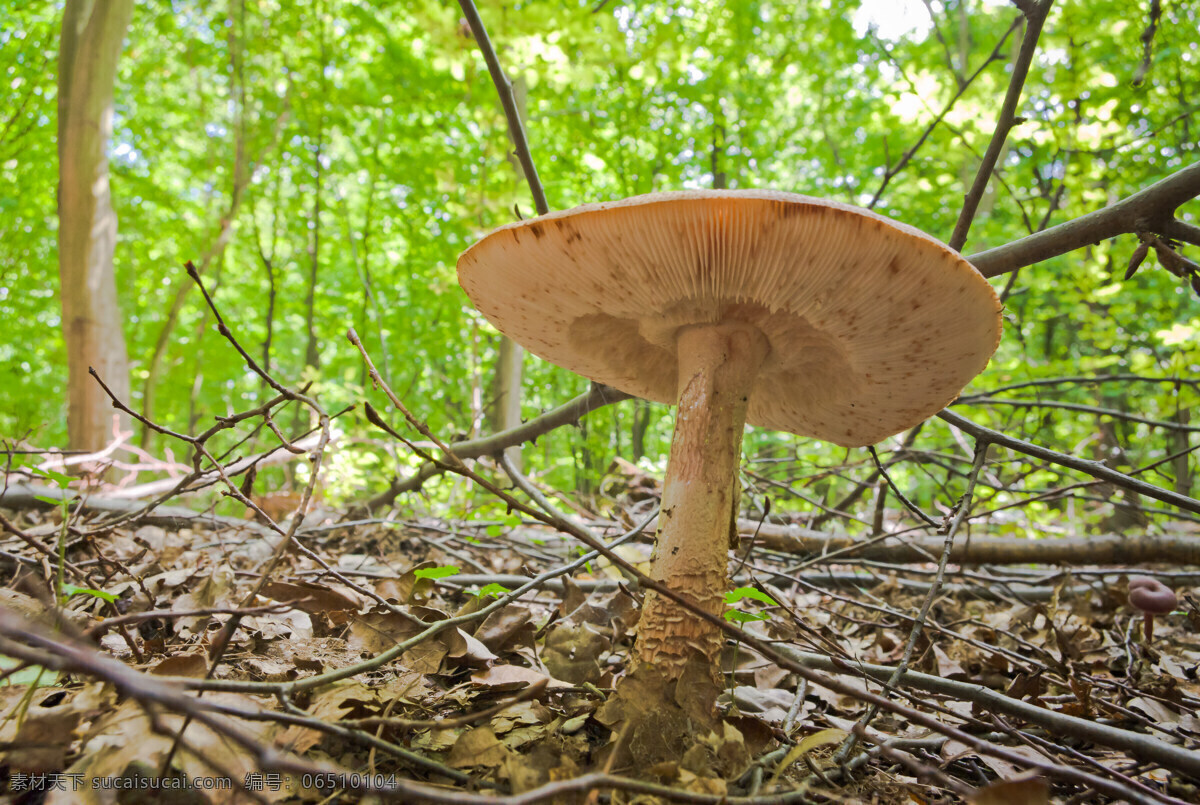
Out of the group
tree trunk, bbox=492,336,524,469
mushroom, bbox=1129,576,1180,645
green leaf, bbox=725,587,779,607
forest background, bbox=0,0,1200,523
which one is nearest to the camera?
green leaf, bbox=725,587,779,607

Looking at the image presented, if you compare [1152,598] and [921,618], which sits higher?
[1152,598]

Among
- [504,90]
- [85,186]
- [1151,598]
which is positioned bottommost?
[1151,598]

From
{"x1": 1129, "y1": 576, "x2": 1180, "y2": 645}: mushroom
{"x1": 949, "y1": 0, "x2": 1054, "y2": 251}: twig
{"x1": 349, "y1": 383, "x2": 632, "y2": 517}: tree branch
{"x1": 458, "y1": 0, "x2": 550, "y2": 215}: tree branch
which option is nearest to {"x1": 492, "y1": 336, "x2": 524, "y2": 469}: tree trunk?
{"x1": 349, "y1": 383, "x2": 632, "y2": 517}: tree branch

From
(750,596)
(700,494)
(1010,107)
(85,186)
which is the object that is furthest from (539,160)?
(750,596)

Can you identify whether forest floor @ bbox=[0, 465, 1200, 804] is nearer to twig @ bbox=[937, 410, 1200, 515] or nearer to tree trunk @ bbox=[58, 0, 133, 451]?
twig @ bbox=[937, 410, 1200, 515]

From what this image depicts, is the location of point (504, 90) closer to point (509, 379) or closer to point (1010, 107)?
point (1010, 107)

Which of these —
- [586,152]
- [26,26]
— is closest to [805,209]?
[586,152]
